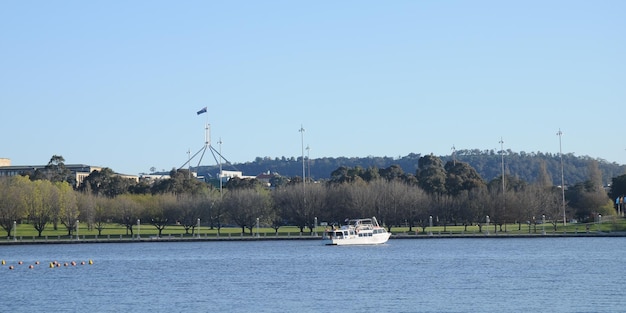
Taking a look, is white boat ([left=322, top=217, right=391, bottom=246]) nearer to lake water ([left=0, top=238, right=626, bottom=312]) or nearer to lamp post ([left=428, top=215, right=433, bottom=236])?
lake water ([left=0, top=238, right=626, bottom=312])

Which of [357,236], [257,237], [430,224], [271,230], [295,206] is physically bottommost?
[357,236]

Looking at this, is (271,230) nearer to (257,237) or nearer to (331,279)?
(257,237)

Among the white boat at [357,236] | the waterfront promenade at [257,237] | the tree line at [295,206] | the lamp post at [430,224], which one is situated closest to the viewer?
the white boat at [357,236]

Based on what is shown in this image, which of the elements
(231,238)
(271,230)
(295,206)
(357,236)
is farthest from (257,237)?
(271,230)

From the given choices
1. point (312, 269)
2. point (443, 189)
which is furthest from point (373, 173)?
point (312, 269)

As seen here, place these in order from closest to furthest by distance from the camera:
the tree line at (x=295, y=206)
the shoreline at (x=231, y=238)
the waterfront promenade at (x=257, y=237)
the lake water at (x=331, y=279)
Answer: the lake water at (x=331, y=279)
the waterfront promenade at (x=257, y=237)
the shoreline at (x=231, y=238)
the tree line at (x=295, y=206)

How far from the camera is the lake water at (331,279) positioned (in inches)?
2287

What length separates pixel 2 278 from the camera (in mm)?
83562

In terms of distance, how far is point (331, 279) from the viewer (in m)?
74.3

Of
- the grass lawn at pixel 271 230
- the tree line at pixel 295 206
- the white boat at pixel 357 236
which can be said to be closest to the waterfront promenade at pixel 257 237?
the grass lawn at pixel 271 230

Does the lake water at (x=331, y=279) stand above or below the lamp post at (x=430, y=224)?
below

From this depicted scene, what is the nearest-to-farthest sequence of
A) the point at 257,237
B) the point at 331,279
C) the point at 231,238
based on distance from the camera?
the point at 331,279
the point at 257,237
the point at 231,238

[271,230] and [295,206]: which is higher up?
[295,206]

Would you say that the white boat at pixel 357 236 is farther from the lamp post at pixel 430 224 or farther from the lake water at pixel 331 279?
the lamp post at pixel 430 224
